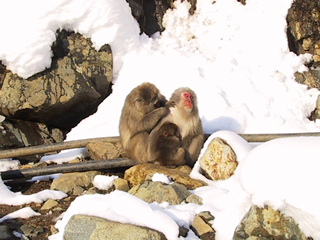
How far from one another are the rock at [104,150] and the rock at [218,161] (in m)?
1.35

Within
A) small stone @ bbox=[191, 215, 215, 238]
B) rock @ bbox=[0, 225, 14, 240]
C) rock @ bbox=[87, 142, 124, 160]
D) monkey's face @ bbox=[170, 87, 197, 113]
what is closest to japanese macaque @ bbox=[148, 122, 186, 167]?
monkey's face @ bbox=[170, 87, 197, 113]

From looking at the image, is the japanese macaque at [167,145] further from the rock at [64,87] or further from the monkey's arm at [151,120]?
the rock at [64,87]

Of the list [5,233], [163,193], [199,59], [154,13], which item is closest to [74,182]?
[5,233]

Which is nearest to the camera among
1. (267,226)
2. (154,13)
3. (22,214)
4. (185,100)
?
(267,226)

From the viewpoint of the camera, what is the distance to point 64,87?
586 centimetres

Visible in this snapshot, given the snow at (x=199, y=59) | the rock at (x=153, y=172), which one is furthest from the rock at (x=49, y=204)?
the rock at (x=153, y=172)

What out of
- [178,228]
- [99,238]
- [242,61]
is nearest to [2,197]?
[99,238]

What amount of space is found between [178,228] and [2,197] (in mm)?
2364

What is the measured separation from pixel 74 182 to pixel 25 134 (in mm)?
2007

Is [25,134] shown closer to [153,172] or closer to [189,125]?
[153,172]

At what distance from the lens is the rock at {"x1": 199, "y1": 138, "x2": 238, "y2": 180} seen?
12.8 ft

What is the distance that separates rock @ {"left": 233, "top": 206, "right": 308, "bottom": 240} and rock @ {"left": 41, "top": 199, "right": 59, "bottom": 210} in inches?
85.5

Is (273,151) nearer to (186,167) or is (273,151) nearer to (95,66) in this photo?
(186,167)

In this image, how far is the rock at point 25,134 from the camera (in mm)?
5816
